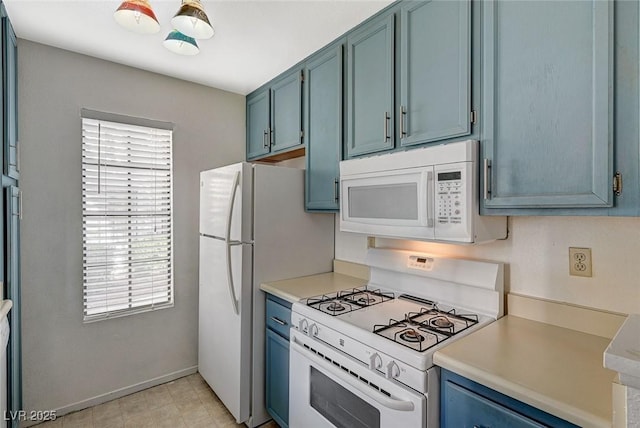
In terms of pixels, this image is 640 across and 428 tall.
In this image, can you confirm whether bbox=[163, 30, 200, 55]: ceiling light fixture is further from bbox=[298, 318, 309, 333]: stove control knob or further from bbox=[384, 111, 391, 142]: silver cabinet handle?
bbox=[298, 318, 309, 333]: stove control knob

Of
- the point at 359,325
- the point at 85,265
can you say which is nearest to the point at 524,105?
the point at 359,325

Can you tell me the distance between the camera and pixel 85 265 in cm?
224

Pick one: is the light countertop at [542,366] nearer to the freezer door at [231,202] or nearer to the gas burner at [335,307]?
the gas burner at [335,307]

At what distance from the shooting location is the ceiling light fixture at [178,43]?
1.64 metres

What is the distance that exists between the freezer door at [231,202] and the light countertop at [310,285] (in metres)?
0.35

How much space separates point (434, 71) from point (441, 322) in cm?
112

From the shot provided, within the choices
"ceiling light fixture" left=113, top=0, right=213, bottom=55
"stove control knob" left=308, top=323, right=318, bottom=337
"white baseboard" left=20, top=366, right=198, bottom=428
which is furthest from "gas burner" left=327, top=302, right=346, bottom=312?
"white baseboard" left=20, top=366, right=198, bottom=428

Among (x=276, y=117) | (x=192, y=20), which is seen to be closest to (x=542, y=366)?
(x=192, y=20)

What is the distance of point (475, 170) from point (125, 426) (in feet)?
8.29

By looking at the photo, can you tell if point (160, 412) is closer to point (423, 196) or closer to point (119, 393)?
point (119, 393)

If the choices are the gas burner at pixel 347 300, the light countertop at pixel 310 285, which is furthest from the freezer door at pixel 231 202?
the gas burner at pixel 347 300

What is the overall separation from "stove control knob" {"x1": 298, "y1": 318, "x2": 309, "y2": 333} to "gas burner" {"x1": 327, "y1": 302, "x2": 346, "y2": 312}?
139 millimetres

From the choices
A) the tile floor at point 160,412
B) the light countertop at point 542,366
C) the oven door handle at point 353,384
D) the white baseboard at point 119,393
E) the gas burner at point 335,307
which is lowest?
the tile floor at point 160,412

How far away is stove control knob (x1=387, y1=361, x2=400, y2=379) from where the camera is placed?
1.22m
